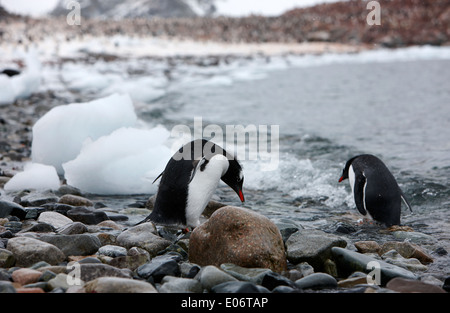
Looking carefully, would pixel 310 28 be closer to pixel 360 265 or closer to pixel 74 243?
pixel 360 265

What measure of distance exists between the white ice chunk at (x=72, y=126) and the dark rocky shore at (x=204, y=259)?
204cm

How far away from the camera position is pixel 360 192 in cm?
424

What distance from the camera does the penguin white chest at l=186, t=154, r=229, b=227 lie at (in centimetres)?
373

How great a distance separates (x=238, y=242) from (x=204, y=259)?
0.22 metres

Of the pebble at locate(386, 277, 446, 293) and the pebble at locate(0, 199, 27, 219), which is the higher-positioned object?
the pebble at locate(0, 199, 27, 219)

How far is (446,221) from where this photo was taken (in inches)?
159

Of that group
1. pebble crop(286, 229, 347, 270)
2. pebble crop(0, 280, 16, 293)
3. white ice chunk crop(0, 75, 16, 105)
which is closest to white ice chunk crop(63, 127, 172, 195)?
pebble crop(286, 229, 347, 270)

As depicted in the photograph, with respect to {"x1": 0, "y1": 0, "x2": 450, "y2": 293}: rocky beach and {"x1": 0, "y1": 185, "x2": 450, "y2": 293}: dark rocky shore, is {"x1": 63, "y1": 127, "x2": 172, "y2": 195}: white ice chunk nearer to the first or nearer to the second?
{"x1": 0, "y1": 0, "x2": 450, "y2": 293}: rocky beach

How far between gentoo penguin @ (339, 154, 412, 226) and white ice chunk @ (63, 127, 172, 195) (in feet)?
6.04

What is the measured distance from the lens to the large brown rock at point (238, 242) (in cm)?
277

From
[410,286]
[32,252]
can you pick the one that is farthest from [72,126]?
[410,286]

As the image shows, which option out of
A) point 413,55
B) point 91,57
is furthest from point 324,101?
point 413,55

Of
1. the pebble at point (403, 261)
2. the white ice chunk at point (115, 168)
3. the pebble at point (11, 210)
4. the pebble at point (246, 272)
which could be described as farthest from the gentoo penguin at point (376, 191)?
the pebble at point (11, 210)
